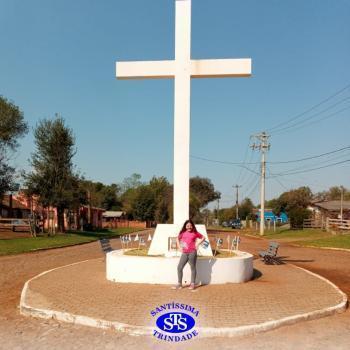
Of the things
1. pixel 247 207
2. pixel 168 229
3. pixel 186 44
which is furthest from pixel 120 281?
pixel 247 207

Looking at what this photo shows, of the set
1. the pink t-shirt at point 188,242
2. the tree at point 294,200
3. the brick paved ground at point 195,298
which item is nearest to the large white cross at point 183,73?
the pink t-shirt at point 188,242

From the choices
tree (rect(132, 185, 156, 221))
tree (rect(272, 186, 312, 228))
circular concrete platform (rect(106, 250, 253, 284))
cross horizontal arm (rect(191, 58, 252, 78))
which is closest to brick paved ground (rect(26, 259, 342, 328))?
circular concrete platform (rect(106, 250, 253, 284))

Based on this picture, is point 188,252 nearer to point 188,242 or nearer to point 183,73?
point 188,242

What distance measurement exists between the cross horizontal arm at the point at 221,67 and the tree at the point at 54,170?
25567mm

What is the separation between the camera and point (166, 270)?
9.24 meters

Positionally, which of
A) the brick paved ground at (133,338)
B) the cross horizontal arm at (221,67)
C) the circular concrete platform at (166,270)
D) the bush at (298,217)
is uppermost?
the cross horizontal arm at (221,67)

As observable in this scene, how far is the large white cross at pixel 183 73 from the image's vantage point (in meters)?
10.8

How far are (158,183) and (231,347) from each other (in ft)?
256

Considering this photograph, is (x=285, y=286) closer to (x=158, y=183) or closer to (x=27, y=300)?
(x=27, y=300)

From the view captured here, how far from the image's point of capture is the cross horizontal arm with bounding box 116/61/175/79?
36.6ft
